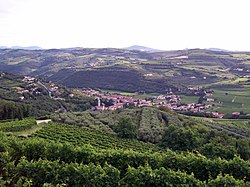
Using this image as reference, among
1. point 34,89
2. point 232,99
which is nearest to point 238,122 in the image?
point 232,99

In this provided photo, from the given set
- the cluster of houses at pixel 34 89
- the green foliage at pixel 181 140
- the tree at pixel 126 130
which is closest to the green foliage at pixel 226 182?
the green foliage at pixel 181 140

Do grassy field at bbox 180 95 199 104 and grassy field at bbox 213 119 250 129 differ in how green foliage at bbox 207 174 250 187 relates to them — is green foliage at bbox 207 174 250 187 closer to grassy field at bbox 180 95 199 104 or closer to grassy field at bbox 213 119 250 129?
grassy field at bbox 213 119 250 129

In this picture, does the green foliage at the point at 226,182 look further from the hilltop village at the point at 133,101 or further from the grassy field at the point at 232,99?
the grassy field at the point at 232,99

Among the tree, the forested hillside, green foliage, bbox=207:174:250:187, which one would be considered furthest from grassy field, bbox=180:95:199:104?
green foliage, bbox=207:174:250:187

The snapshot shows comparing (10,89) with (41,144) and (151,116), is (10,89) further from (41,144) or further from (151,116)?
(41,144)

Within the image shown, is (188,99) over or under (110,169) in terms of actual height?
under

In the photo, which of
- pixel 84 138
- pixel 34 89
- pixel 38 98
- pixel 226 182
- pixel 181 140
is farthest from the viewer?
pixel 34 89

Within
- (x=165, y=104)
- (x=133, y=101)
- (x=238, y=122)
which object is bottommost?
(x=133, y=101)

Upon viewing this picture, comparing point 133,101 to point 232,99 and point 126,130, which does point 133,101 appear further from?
point 126,130

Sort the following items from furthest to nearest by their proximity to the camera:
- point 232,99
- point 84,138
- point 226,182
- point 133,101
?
point 133,101 → point 232,99 → point 84,138 → point 226,182

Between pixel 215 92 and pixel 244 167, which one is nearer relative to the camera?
pixel 244 167

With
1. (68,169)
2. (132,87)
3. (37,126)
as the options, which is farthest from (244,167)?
(132,87)
